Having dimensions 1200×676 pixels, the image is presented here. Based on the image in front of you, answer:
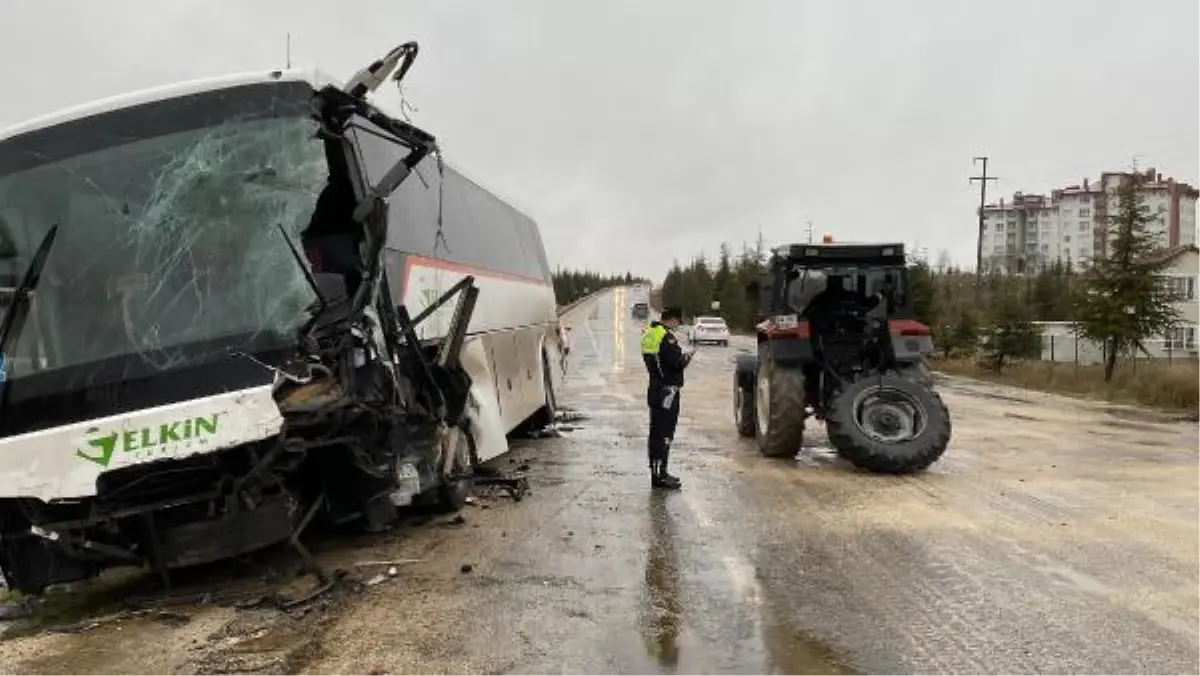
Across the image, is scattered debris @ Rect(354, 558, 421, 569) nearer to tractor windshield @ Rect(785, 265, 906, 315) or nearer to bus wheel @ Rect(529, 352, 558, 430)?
tractor windshield @ Rect(785, 265, 906, 315)

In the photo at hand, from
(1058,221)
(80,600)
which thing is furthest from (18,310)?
(1058,221)

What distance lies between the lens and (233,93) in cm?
637

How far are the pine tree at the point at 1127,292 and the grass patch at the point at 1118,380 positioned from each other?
0.97 meters

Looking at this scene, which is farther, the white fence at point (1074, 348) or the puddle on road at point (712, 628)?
the white fence at point (1074, 348)

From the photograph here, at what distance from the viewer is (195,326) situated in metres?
5.94

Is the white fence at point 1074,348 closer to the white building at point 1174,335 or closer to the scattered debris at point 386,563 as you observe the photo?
the white building at point 1174,335

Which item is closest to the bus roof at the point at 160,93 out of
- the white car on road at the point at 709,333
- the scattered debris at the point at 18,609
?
the scattered debris at the point at 18,609

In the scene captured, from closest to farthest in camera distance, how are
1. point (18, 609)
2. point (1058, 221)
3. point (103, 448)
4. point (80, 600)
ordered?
point (103, 448), point (18, 609), point (80, 600), point (1058, 221)

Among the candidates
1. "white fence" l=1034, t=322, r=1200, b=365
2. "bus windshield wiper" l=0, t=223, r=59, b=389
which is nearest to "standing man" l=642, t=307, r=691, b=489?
"bus windshield wiper" l=0, t=223, r=59, b=389

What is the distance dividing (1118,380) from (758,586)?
23880 millimetres

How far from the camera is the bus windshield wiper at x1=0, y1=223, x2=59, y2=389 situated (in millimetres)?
5906

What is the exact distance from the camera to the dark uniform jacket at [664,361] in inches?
388

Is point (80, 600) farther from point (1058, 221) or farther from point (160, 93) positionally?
point (1058, 221)

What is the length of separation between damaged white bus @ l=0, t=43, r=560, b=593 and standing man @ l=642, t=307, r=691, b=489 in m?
3.54
